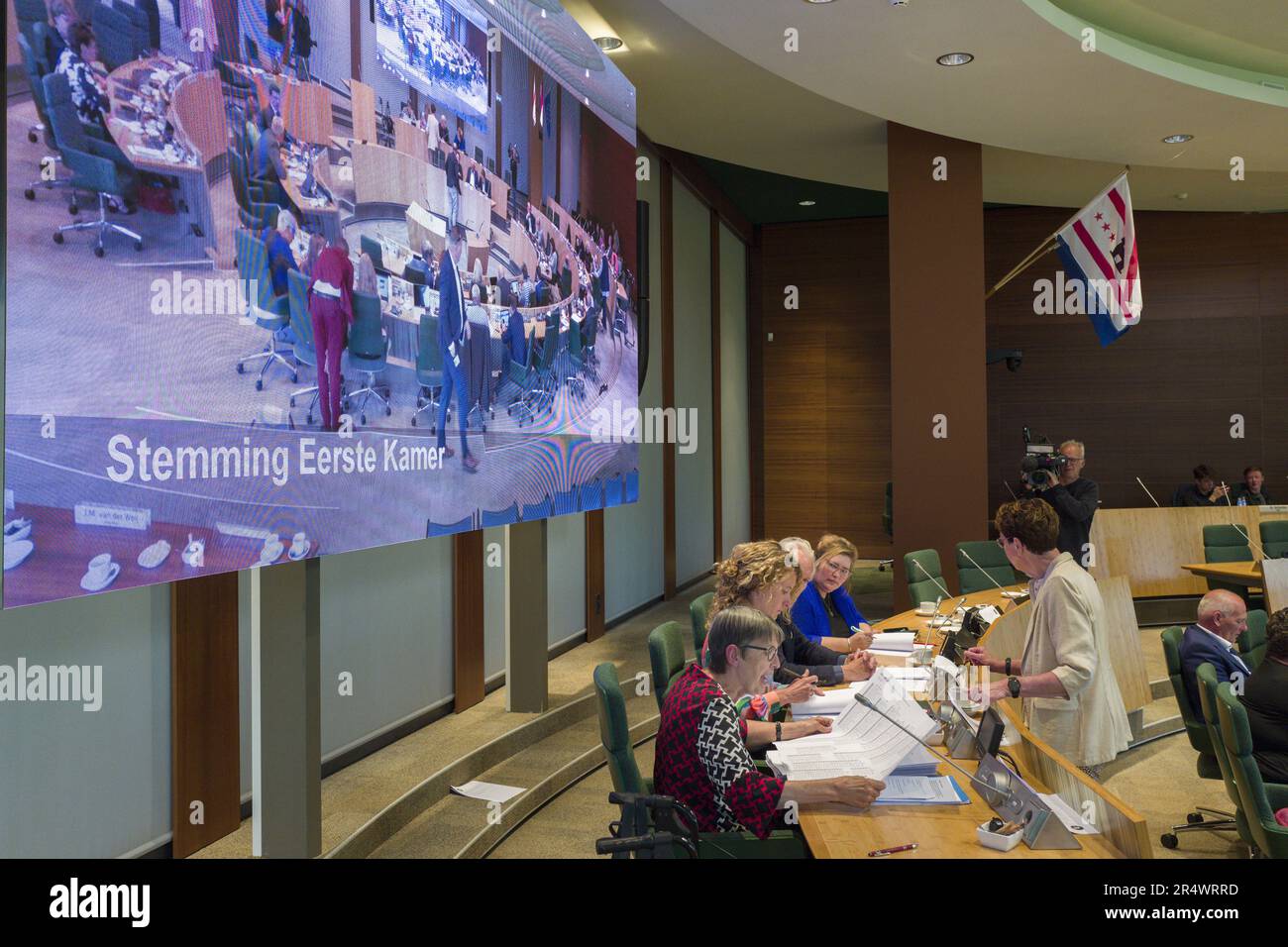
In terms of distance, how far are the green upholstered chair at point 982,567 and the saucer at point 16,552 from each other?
5.37m

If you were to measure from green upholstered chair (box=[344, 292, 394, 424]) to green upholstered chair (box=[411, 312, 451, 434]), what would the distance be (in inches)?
7.5

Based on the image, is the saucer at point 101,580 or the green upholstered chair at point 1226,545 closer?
the saucer at point 101,580

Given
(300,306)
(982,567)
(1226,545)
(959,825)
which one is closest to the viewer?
(959,825)

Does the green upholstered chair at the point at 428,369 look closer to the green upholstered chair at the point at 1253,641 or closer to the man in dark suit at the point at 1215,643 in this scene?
the man in dark suit at the point at 1215,643

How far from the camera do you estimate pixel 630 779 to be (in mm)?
2625

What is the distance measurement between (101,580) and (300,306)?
34.3 inches

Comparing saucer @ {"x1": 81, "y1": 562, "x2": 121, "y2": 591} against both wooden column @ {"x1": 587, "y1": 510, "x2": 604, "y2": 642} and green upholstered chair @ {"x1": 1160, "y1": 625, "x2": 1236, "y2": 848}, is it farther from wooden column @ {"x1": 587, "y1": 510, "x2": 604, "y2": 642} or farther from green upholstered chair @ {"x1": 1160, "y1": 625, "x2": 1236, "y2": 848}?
wooden column @ {"x1": 587, "y1": 510, "x2": 604, "y2": 642}

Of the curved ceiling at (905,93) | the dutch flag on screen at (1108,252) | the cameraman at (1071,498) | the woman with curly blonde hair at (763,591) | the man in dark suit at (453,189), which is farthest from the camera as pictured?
the dutch flag on screen at (1108,252)

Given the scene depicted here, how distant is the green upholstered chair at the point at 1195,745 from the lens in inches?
156

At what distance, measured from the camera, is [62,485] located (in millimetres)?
1820

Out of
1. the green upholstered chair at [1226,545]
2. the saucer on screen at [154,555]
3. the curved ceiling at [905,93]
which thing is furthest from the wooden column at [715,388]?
the saucer on screen at [154,555]

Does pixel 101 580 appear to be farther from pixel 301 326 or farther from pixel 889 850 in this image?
pixel 889 850

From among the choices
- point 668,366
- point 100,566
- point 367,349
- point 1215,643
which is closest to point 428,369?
point 367,349

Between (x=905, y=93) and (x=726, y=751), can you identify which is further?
(x=905, y=93)
